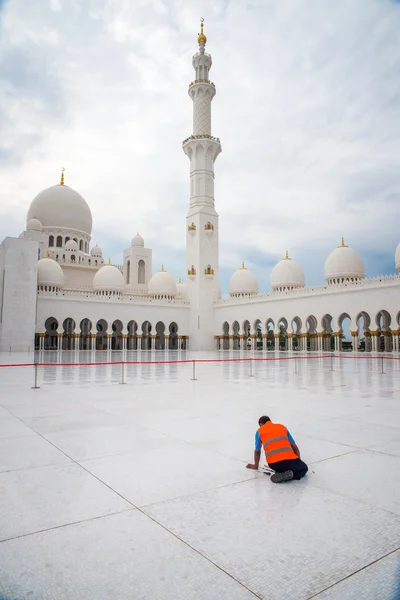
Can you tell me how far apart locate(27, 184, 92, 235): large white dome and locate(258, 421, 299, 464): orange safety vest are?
36.9 meters

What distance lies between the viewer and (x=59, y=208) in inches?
1454

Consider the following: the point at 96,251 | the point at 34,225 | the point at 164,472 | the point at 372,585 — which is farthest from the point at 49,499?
the point at 96,251

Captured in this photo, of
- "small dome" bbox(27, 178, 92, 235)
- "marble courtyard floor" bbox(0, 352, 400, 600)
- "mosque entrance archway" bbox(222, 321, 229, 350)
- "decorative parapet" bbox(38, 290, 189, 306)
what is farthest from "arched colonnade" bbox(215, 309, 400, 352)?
"marble courtyard floor" bbox(0, 352, 400, 600)

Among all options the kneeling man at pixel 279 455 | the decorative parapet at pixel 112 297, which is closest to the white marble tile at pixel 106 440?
the kneeling man at pixel 279 455

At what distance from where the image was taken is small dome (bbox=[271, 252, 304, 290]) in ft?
102

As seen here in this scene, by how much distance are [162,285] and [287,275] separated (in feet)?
34.9

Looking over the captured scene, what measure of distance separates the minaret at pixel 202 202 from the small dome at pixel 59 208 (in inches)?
410

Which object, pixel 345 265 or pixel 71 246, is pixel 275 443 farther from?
pixel 71 246

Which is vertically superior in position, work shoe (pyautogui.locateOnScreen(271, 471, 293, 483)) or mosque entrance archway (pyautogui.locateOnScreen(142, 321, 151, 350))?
mosque entrance archway (pyautogui.locateOnScreen(142, 321, 151, 350))

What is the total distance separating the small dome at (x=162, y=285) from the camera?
36250mm

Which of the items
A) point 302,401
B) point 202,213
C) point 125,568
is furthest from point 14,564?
point 202,213

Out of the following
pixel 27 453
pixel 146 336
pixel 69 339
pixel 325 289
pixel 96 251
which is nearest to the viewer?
pixel 27 453

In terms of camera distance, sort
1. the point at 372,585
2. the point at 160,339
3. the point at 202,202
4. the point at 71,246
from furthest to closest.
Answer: the point at 160,339 < the point at 71,246 < the point at 202,202 < the point at 372,585

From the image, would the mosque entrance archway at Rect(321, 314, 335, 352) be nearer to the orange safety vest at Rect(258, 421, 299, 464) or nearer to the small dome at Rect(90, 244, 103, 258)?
the small dome at Rect(90, 244, 103, 258)
